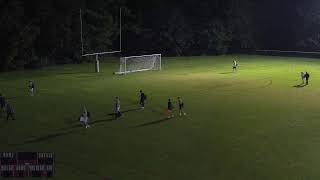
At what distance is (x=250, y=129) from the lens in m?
32.2

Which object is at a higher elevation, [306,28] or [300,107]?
[306,28]

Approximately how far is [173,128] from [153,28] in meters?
60.6

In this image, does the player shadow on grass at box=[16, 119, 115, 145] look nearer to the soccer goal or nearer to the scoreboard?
the scoreboard

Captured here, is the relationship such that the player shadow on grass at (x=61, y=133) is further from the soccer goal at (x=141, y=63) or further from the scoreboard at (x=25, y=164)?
the soccer goal at (x=141, y=63)

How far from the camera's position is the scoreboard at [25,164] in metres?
17.0

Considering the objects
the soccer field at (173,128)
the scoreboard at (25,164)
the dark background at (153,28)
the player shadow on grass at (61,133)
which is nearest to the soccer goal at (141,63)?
the soccer field at (173,128)

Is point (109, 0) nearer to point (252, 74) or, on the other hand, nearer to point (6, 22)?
point (6, 22)

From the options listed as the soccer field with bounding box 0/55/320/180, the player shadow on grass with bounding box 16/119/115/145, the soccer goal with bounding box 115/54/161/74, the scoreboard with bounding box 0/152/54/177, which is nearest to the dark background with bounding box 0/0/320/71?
the soccer goal with bounding box 115/54/161/74

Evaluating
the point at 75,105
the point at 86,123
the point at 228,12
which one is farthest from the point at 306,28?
the point at 86,123

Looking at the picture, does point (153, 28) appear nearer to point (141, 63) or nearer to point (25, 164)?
point (141, 63)

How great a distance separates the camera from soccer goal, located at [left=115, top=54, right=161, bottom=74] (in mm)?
66863

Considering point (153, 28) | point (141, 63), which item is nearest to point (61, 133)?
point (141, 63)

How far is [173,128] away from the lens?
32.6 metres

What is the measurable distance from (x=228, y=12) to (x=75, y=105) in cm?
6069
